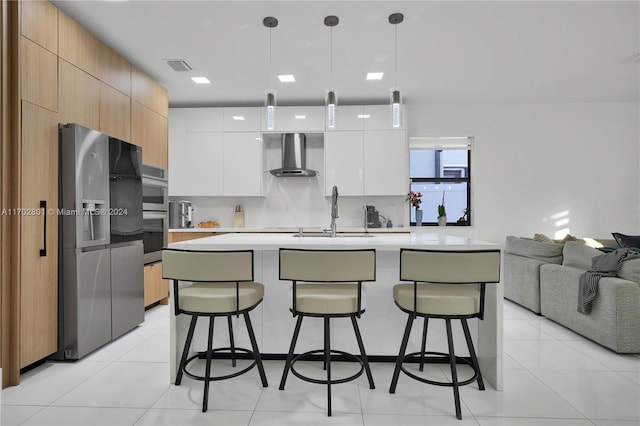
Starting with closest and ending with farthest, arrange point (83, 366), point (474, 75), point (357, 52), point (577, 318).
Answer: point (83, 366)
point (577, 318)
point (357, 52)
point (474, 75)

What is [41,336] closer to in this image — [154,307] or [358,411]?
[154,307]

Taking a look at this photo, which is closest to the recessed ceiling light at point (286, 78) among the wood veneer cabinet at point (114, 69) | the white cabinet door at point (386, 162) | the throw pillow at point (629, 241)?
the white cabinet door at point (386, 162)

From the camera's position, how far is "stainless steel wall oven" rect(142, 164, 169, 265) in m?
3.96

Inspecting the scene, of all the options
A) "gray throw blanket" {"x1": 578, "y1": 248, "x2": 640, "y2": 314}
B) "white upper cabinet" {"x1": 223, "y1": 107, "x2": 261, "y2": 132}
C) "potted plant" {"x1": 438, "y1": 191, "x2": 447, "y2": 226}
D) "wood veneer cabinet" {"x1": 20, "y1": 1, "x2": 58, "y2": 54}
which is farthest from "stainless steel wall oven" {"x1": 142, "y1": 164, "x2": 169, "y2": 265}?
"gray throw blanket" {"x1": 578, "y1": 248, "x2": 640, "y2": 314}

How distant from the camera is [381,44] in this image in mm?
3527

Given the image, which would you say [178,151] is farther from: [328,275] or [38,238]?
[328,275]

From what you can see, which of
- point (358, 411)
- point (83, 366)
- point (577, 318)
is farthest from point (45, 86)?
point (577, 318)

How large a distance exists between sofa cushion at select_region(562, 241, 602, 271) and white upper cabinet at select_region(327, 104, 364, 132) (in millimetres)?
2924

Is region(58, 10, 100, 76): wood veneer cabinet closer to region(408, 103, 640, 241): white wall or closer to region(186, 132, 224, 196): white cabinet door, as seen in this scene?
region(186, 132, 224, 196): white cabinet door

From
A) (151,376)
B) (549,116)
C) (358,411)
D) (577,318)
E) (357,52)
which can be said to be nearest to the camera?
(358,411)

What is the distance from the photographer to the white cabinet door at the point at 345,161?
5.30 m

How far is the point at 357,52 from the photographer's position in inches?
146

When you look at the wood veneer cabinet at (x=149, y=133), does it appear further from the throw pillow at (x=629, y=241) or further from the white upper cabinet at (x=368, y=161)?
the throw pillow at (x=629, y=241)

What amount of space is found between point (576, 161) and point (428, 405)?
5.19 m
